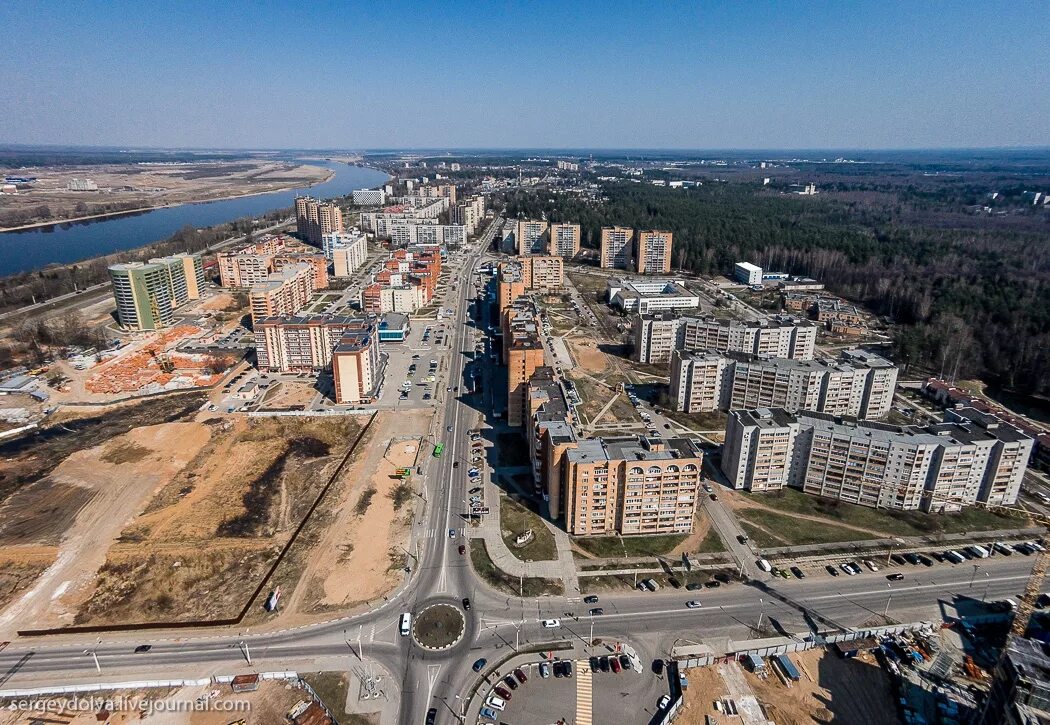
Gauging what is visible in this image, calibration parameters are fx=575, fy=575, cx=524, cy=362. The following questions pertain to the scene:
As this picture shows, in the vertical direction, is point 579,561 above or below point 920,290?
below

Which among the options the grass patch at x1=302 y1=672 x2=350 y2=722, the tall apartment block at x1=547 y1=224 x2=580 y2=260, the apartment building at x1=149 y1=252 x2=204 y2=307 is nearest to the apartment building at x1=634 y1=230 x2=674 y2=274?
the tall apartment block at x1=547 y1=224 x2=580 y2=260

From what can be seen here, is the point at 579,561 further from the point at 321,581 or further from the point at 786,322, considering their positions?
the point at 786,322

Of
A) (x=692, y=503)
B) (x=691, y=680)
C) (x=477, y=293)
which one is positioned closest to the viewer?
(x=691, y=680)

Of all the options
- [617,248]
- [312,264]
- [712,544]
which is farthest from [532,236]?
[712,544]

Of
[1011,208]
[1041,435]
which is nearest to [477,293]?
[1041,435]

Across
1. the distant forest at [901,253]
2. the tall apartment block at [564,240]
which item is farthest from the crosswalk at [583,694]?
the tall apartment block at [564,240]

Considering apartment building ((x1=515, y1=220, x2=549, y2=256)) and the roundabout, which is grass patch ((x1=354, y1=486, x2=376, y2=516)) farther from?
apartment building ((x1=515, y1=220, x2=549, y2=256))

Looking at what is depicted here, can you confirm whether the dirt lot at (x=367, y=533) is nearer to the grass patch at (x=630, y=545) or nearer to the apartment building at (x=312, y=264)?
the grass patch at (x=630, y=545)
